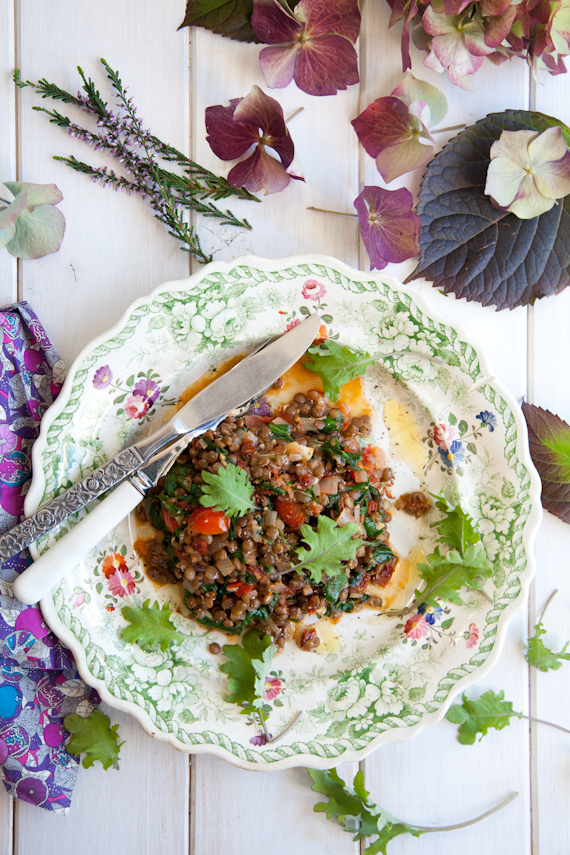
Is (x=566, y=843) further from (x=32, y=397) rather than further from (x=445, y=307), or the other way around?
(x=32, y=397)

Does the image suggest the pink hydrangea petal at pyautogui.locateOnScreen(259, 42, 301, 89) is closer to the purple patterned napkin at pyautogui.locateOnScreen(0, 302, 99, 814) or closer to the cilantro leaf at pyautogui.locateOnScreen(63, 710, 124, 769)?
the purple patterned napkin at pyautogui.locateOnScreen(0, 302, 99, 814)

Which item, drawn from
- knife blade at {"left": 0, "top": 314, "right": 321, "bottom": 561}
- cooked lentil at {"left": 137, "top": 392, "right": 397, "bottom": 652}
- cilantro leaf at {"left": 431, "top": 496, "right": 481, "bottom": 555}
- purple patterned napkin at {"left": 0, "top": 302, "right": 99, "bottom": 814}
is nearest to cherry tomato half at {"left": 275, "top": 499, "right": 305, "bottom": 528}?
cooked lentil at {"left": 137, "top": 392, "right": 397, "bottom": 652}

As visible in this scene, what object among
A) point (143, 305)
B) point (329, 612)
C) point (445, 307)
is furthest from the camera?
point (445, 307)

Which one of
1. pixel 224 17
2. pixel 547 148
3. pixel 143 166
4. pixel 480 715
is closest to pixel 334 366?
pixel 143 166

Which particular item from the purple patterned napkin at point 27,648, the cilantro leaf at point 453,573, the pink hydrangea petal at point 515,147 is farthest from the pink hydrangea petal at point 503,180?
the purple patterned napkin at point 27,648

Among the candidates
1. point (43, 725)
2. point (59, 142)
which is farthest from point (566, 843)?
point (59, 142)

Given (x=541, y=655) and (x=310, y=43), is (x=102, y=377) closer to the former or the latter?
(x=310, y=43)

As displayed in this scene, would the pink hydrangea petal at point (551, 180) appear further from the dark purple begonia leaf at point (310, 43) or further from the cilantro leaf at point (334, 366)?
the cilantro leaf at point (334, 366)
